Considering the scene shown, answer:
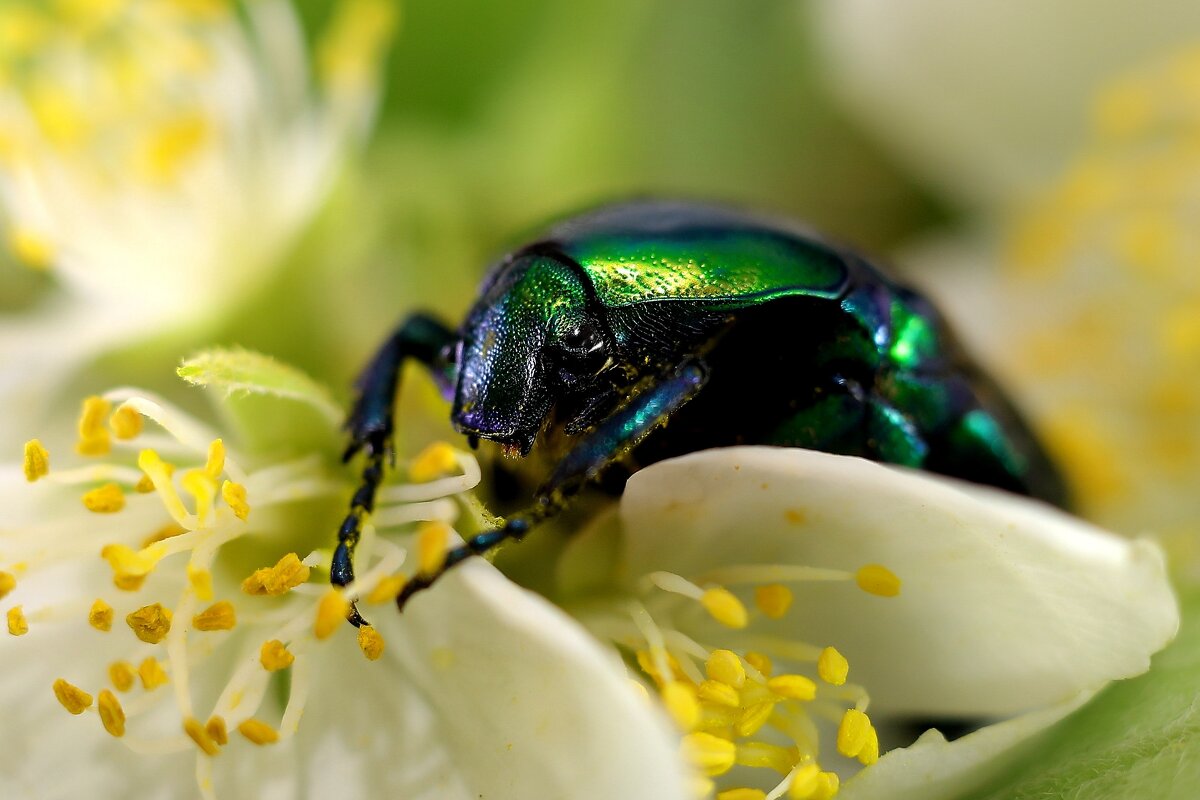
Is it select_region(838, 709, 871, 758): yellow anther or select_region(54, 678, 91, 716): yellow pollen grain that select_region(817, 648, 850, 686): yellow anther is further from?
select_region(54, 678, 91, 716): yellow pollen grain

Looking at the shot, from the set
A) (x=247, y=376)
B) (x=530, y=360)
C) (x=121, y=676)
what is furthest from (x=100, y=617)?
(x=530, y=360)

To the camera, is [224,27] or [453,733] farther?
[224,27]

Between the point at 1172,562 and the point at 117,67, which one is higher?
the point at 117,67

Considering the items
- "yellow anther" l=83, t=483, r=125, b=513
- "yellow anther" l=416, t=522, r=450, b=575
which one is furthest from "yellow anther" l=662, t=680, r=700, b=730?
"yellow anther" l=83, t=483, r=125, b=513

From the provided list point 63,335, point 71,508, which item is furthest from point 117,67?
point 71,508

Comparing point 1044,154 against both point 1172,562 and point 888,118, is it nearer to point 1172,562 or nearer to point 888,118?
point 888,118

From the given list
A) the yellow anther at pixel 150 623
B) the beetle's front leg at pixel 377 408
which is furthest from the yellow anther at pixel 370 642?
the yellow anther at pixel 150 623

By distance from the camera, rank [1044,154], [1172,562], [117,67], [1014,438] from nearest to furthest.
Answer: [1014,438] → [1172,562] → [117,67] → [1044,154]

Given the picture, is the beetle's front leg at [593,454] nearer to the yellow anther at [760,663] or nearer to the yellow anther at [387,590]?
the yellow anther at [387,590]
